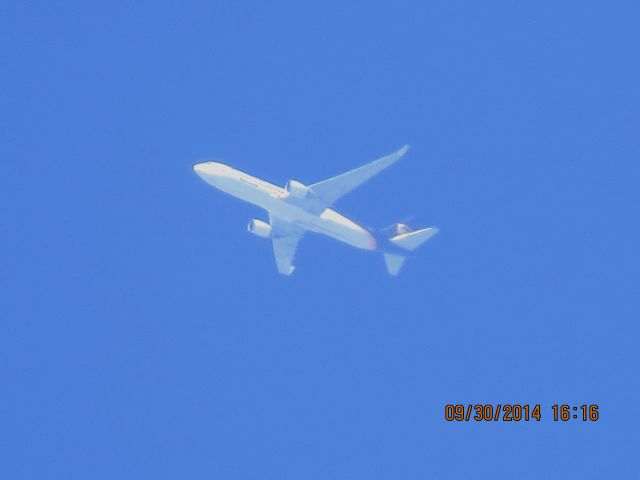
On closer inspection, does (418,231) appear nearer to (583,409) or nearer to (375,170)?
(375,170)

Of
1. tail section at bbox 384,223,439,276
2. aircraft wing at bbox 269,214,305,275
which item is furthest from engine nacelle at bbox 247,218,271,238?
tail section at bbox 384,223,439,276

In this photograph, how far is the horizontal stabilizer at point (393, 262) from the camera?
64000mm

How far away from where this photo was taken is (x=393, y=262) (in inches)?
2537

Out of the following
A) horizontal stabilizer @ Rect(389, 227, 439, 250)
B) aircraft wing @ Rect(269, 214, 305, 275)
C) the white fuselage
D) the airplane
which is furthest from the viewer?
aircraft wing @ Rect(269, 214, 305, 275)

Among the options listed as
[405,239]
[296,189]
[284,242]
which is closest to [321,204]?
[296,189]

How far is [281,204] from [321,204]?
8.20 feet

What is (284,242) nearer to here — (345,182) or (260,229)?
(260,229)

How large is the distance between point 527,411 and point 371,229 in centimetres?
1509

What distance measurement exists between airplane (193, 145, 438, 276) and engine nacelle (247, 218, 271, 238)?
1.34 m

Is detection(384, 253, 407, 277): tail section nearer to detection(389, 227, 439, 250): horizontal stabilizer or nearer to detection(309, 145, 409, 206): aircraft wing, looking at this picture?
detection(389, 227, 439, 250): horizontal stabilizer

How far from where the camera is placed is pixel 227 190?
61.6 meters

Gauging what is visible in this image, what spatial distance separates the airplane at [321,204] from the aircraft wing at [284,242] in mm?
235

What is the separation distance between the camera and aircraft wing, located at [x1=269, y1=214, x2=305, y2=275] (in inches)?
2574

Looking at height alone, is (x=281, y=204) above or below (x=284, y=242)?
below
